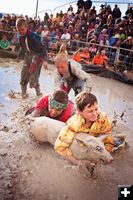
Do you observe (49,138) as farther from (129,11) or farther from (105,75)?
(129,11)

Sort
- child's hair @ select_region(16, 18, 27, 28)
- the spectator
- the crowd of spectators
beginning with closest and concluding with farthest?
child's hair @ select_region(16, 18, 27, 28), the crowd of spectators, the spectator

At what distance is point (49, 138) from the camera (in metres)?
4.25

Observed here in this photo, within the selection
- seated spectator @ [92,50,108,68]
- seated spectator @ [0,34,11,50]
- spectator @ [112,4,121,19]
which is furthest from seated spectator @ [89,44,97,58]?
seated spectator @ [0,34,11,50]

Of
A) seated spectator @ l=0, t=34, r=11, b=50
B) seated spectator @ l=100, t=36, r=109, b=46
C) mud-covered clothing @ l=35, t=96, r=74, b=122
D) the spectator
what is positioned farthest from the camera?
seated spectator @ l=0, t=34, r=11, b=50

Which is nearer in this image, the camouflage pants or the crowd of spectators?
the camouflage pants

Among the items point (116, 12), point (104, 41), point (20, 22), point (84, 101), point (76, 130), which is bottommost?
point (76, 130)

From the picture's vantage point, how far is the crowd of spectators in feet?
35.8

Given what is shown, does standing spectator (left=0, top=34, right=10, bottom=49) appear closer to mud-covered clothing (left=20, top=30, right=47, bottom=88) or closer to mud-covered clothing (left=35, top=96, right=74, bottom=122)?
mud-covered clothing (left=20, top=30, right=47, bottom=88)

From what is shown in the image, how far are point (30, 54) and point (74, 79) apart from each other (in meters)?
2.17

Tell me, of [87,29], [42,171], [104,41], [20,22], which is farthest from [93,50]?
[42,171]

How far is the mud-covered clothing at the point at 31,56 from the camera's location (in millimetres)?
6633

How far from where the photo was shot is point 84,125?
339 centimetres

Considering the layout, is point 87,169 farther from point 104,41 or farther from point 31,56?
point 104,41

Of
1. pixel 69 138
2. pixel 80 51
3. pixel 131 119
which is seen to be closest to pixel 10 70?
pixel 80 51
